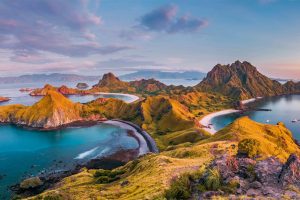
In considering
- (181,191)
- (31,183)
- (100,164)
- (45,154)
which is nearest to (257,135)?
(100,164)

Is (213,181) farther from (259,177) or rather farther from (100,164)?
(100,164)

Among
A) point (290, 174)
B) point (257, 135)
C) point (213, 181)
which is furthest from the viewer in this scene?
point (257, 135)

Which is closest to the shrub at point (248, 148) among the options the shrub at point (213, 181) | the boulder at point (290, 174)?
the boulder at point (290, 174)

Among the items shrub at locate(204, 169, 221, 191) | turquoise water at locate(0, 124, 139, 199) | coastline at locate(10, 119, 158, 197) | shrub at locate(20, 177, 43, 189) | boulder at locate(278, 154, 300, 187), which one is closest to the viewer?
boulder at locate(278, 154, 300, 187)

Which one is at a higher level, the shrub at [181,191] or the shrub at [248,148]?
the shrub at [181,191]

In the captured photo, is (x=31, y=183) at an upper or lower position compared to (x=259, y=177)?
lower

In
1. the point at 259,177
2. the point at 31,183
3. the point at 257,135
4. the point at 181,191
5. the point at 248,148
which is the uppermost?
the point at 259,177

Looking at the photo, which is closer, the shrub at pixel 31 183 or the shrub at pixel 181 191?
the shrub at pixel 181 191

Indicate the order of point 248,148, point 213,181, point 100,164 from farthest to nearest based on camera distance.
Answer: point 100,164
point 248,148
point 213,181

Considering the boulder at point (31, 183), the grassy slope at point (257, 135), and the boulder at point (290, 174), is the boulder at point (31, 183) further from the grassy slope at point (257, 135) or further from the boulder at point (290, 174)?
the boulder at point (290, 174)

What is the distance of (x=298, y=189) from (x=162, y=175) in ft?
106

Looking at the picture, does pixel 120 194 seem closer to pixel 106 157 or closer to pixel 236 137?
pixel 236 137

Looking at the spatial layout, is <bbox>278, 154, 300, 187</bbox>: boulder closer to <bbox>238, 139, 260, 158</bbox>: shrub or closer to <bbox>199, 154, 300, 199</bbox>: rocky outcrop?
<bbox>199, 154, 300, 199</bbox>: rocky outcrop

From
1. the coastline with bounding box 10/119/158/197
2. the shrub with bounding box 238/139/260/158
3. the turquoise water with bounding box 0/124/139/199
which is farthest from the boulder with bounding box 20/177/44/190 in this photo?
the shrub with bounding box 238/139/260/158
